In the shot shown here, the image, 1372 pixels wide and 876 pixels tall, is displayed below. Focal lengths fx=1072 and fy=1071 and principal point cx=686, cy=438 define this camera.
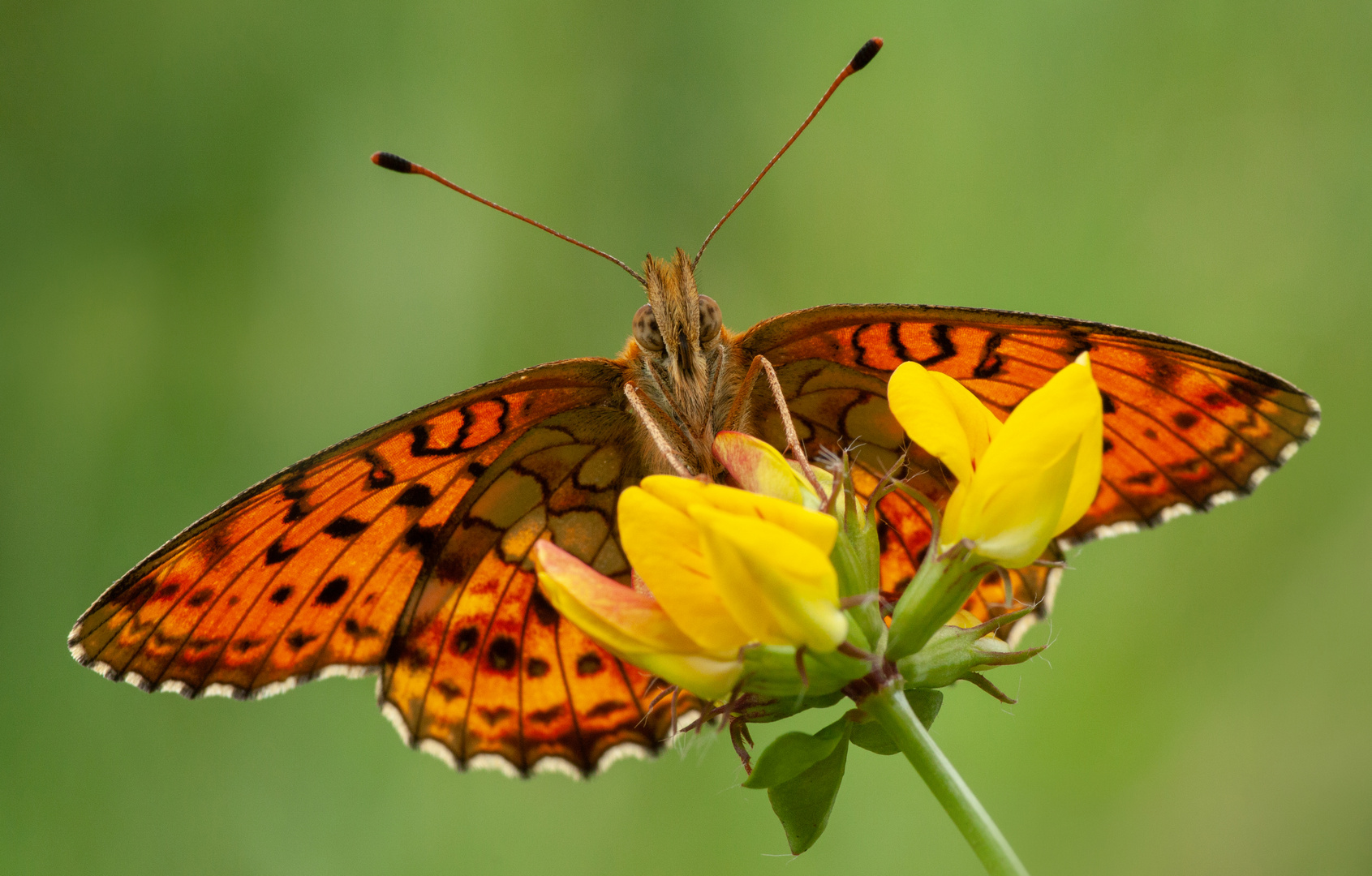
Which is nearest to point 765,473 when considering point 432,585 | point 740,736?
point 740,736

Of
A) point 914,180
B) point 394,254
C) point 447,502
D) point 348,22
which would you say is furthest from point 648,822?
point 348,22

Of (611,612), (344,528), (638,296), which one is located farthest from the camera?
(638,296)

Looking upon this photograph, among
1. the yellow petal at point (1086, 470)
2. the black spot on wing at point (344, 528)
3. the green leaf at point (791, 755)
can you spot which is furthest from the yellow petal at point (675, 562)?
the black spot on wing at point (344, 528)

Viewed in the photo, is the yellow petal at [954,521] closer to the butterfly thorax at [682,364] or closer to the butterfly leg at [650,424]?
the butterfly leg at [650,424]

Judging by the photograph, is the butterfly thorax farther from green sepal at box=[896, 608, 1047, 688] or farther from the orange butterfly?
green sepal at box=[896, 608, 1047, 688]

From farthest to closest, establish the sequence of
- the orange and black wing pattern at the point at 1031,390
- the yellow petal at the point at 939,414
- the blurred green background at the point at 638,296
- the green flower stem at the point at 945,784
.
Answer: the blurred green background at the point at 638,296
the orange and black wing pattern at the point at 1031,390
the yellow petal at the point at 939,414
the green flower stem at the point at 945,784

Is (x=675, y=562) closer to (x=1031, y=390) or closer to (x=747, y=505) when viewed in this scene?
(x=747, y=505)
